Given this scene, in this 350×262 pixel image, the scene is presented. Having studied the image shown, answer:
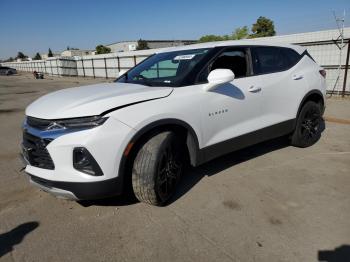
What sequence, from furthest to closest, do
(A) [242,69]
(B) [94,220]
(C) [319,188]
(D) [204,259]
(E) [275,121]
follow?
(E) [275,121], (A) [242,69], (C) [319,188], (B) [94,220], (D) [204,259]

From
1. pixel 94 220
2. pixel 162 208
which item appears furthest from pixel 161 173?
pixel 94 220

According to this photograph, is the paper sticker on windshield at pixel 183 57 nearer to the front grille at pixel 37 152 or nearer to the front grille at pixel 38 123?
the front grille at pixel 38 123

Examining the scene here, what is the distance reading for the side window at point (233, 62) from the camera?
148 inches

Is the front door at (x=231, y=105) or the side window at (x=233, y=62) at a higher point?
the side window at (x=233, y=62)

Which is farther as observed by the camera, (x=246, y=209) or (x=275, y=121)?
(x=275, y=121)

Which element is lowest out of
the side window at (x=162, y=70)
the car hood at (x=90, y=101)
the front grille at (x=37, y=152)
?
the front grille at (x=37, y=152)

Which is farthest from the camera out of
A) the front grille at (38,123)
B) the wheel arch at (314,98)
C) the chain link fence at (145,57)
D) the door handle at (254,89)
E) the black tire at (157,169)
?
the chain link fence at (145,57)

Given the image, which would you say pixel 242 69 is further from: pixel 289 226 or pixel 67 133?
pixel 67 133

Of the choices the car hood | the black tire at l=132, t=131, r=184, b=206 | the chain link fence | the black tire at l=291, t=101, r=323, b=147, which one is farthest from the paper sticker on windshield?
the chain link fence

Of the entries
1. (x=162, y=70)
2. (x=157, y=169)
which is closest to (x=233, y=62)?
(x=162, y=70)

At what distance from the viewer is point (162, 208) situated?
3.25 meters

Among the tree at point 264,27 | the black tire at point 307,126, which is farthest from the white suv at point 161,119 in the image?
the tree at point 264,27

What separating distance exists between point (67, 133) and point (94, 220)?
0.99 m

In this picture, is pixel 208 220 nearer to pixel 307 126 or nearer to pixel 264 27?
pixel 307 126
